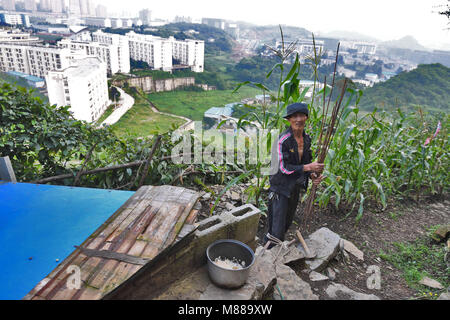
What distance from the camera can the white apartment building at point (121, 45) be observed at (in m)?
38.6

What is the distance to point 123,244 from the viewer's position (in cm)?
142

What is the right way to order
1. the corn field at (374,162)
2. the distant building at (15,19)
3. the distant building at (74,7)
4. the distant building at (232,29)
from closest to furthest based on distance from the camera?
the corn field at (374,162) < the distant building at (15,19) < the distant building at (232,29) < the distant building at (74,7)

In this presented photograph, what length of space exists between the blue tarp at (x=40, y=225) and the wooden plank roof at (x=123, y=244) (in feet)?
0.23

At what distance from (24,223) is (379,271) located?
2.85 metres

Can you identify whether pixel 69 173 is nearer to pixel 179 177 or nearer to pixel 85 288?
pixel 179 177

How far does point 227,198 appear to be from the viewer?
10.6 feet

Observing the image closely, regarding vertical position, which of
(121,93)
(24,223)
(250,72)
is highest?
(24,223)

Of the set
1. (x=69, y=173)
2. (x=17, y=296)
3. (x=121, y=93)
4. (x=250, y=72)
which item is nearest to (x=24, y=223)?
(x=17, y=296)

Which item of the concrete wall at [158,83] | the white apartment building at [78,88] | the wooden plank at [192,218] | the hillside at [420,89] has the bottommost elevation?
the concrete wall at [158,83]

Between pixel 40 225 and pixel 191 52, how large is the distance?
42.7 m

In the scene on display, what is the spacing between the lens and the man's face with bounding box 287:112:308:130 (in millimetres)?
2209

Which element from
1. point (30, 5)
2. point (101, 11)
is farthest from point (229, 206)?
point (101, 11)

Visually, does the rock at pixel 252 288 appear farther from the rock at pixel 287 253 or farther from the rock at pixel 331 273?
the rock at pixel 331 273

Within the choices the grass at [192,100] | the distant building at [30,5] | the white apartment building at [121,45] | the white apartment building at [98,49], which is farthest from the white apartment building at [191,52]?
the distant building at [30,5]
